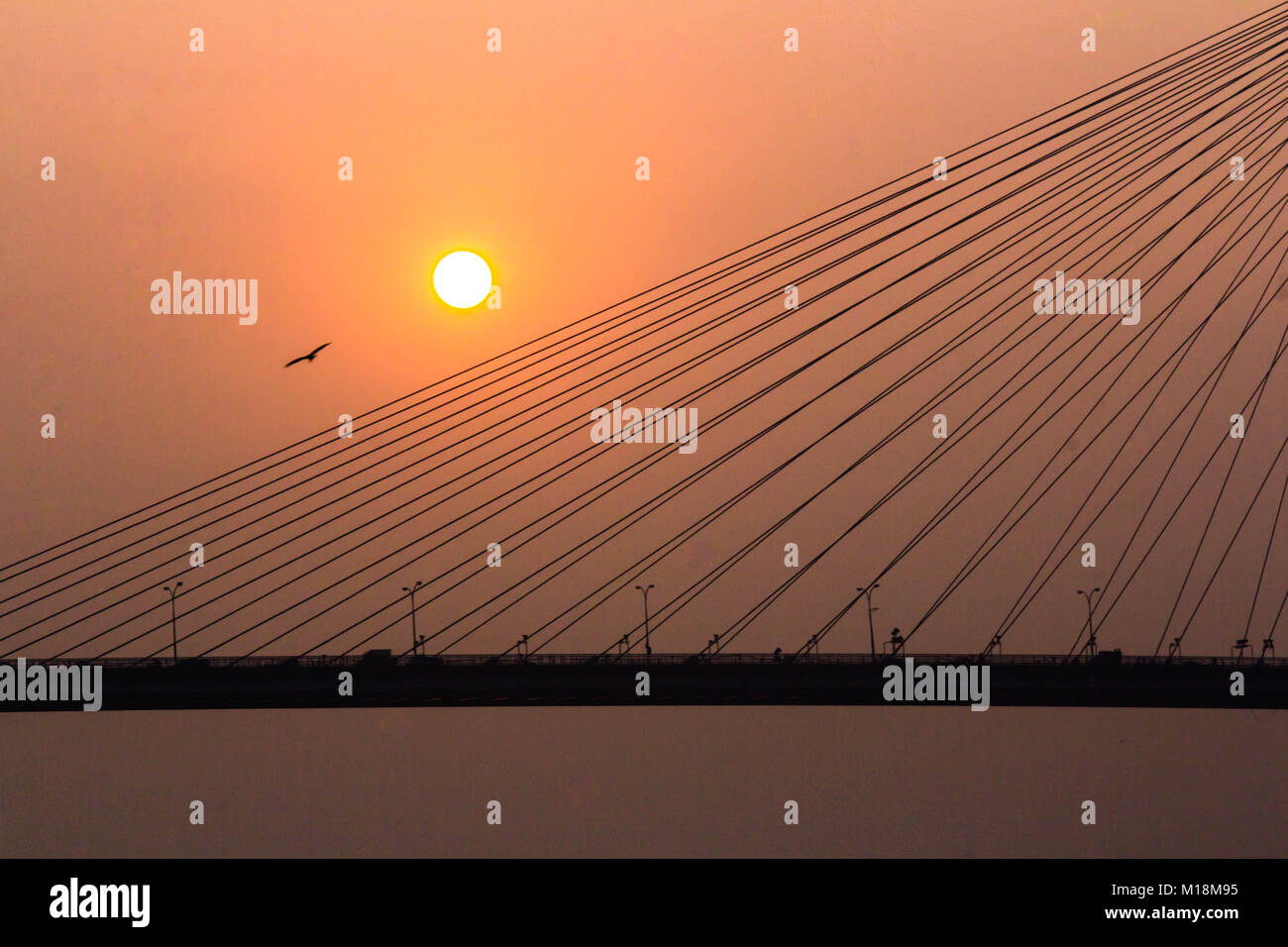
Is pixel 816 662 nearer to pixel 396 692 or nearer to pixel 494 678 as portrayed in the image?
pixel 494 678

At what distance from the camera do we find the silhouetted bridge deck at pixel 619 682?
2403cm

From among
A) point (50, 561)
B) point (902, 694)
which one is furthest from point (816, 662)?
point (50, 561)

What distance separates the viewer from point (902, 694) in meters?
24.3

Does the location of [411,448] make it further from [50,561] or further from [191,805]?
[191,805]

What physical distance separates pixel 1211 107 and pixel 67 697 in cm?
1987

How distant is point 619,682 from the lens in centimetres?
2509

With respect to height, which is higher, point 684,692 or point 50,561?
point 50,561

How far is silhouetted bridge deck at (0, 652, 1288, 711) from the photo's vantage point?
24.0 m

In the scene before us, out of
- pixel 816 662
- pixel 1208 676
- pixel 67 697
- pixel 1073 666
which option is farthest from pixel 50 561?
pixel 1208 676

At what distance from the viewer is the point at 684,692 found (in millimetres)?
24922

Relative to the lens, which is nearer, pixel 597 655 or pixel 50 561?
pixel 597 655
